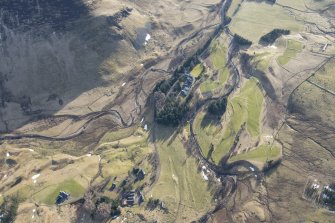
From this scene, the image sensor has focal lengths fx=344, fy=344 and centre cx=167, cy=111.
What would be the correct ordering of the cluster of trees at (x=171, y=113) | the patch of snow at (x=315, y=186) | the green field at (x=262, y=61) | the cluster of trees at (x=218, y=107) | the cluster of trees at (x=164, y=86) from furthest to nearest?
the green field at (x=262, y=61) < the cluster of trees at (x=164, y=86) < the cluster of trees at (x=218, y=107) < the cluster of trees at (x=171, y=113) < the patch of snow at (x=315, y=186)

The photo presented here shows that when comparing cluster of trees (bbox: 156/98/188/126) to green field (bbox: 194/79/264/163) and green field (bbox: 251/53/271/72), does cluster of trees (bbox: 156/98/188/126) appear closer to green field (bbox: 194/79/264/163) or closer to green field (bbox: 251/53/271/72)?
green field (bbox: 194/79/264/163)

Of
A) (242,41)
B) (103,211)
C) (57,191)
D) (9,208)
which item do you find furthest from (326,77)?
(9,208)

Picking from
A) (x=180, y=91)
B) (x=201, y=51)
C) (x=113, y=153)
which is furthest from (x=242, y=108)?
(x=113, y=153)

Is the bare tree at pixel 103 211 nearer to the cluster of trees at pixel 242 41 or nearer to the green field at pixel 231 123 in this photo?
the green field at pixel 231 123

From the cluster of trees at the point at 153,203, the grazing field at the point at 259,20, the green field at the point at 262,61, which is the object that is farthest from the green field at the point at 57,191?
the grazing field at the point at 259,20

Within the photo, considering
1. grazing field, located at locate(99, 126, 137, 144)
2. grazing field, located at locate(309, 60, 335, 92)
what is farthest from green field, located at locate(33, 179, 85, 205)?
grazing field, located at locate(309, 60, 335, 92)

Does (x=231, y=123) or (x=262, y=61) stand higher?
(x=262, y=61)

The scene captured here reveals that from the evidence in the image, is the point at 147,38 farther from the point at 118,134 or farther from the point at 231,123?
the point at 231,123
